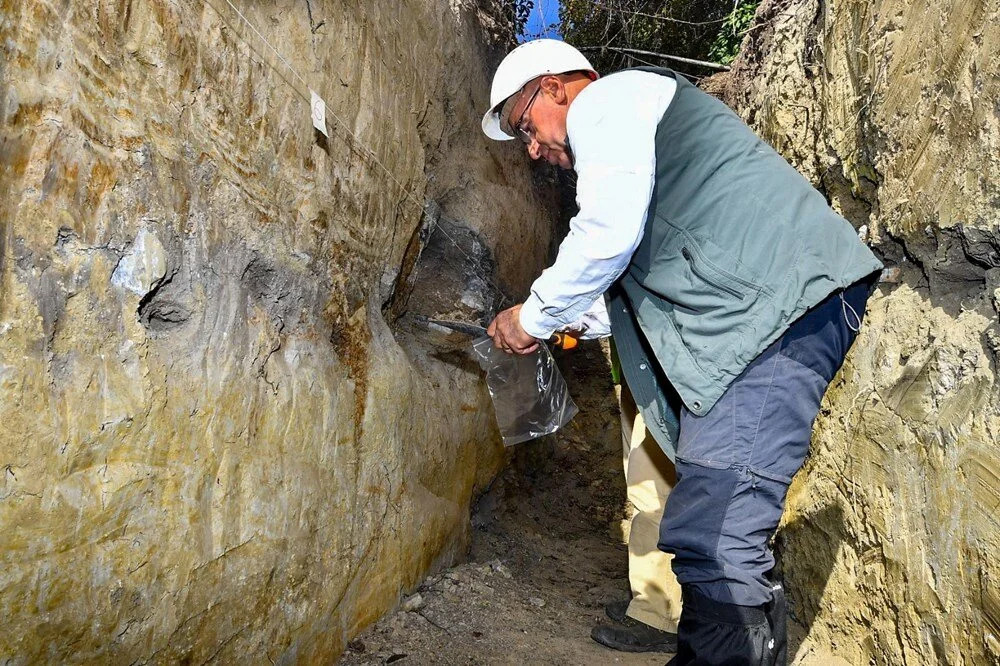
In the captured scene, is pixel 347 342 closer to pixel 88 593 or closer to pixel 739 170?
pixel 88 593

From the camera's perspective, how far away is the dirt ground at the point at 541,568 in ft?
9.48

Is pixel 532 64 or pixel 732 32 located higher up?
pixel 732 32

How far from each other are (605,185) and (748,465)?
90cm

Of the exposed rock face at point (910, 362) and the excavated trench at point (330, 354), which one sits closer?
the excavated trench at point (330, 354)

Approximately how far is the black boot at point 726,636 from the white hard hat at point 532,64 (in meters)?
1.69

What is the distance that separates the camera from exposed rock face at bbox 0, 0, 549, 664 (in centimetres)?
167

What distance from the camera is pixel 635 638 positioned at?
3.13 m

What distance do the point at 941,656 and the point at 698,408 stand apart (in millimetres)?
1100

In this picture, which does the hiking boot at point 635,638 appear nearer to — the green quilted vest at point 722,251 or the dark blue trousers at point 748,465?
the dark blue trousers at point 748,465

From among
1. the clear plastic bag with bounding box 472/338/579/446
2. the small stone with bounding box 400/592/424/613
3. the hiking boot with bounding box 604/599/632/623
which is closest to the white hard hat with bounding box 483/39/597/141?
the clear plastic bag with bounding box 472/338/579/446

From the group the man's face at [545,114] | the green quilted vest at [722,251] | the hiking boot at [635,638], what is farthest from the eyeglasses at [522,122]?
the hiking boot at [635,638]

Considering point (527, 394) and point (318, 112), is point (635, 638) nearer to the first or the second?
point (527, 394)

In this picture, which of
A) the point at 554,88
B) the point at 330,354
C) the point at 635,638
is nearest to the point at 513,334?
the point at 330,354

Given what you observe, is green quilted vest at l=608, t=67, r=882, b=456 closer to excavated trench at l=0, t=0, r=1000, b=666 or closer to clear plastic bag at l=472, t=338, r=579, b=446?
excavated trench at l=0, t=0, r=1000, b=666
